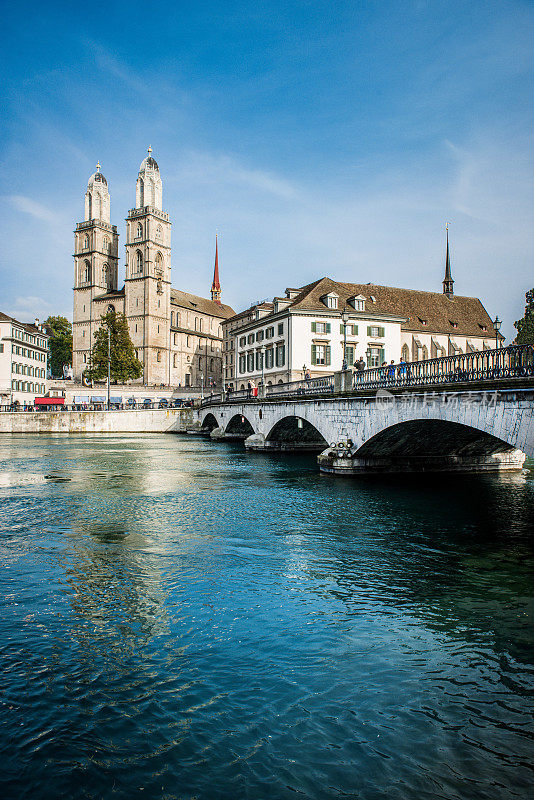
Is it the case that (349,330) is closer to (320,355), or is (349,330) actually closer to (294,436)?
(320,355)

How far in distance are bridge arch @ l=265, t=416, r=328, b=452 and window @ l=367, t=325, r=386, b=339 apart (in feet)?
Answer: 54.2

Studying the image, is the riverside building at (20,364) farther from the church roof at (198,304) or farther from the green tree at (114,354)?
the church roof at (198,304)

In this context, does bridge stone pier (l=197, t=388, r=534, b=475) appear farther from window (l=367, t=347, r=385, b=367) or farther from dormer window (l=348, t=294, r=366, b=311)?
dormer window (l=348, t=294, r=366, b=311)

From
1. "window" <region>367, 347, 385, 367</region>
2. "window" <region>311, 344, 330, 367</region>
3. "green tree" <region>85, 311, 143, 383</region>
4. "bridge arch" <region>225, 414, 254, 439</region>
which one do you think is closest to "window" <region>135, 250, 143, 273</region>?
"green tree" <region>85, 311, 143, 383</region>

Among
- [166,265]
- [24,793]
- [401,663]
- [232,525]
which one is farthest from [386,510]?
[166,265]

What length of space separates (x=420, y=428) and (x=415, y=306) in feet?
151

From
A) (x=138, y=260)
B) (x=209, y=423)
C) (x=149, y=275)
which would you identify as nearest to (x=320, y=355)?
(x=209, y=423)

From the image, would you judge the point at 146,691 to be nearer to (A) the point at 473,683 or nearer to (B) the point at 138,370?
(A) the point at 473,683

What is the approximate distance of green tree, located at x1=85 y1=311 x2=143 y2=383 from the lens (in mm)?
80250

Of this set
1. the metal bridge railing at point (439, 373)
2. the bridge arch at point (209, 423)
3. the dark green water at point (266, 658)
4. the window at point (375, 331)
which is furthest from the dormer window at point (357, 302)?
the dark green water at point (266, 658)

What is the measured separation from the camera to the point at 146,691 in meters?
6.29

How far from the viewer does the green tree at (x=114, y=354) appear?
80250mm

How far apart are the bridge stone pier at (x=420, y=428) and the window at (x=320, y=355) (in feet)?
57.0

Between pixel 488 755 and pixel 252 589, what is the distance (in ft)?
17.6
